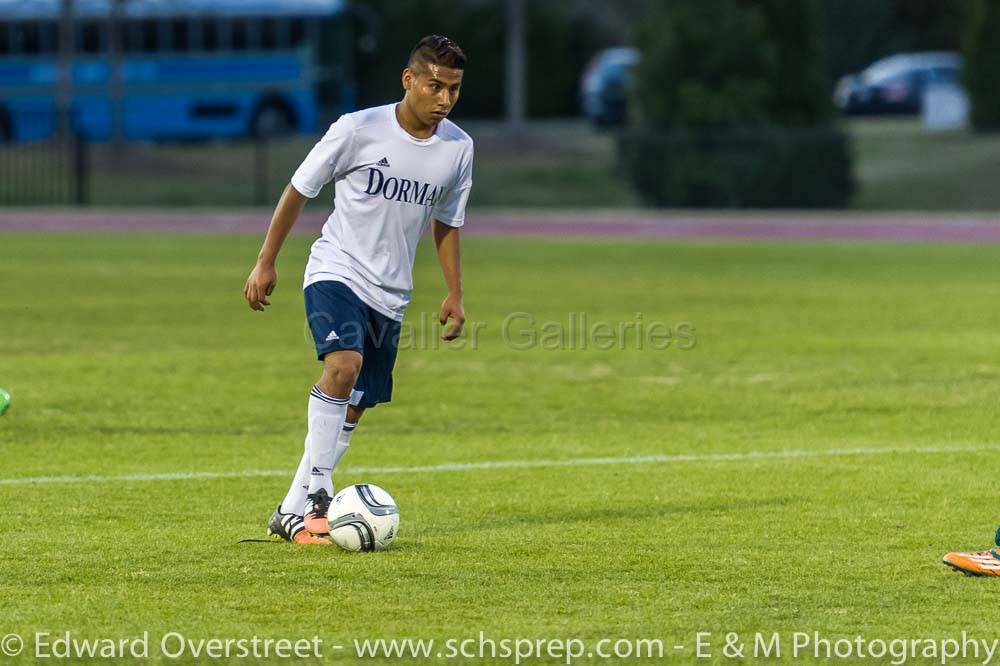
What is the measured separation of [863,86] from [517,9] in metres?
14.0

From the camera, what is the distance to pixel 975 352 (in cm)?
1484

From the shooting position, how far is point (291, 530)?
742 centimetres

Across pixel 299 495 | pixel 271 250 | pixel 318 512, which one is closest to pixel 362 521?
pixel 318 512

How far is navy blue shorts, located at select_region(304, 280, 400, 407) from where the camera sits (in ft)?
24.4

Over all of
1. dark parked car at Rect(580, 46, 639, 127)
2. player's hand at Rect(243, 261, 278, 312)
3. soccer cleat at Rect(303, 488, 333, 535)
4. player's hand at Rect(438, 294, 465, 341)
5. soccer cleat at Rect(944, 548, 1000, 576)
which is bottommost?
dark parked car at Rect(580, 46, 639, 127)

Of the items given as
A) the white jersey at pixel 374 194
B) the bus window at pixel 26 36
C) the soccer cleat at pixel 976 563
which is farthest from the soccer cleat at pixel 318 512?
the bus window at pixel 26 36

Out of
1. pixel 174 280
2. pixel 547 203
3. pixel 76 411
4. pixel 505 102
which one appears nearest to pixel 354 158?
pixel 76 411

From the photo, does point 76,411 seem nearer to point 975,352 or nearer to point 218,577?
point 218,577

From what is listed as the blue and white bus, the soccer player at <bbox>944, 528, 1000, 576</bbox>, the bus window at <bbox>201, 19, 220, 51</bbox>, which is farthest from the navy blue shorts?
the bus window at <bbox>201, 19, 220, 51</bbox>

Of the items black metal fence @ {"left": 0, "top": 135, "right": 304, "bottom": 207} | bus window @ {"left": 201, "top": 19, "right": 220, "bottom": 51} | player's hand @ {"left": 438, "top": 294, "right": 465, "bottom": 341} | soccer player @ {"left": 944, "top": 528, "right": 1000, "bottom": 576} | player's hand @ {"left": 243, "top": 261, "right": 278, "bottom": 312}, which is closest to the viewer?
soccer player @ {"left": 944, "top": 528, "right": 1000, "bottom": 576}

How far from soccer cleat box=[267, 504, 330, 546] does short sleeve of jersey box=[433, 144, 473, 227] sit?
4.77 ft

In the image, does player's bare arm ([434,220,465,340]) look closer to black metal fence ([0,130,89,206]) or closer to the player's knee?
the player's knee

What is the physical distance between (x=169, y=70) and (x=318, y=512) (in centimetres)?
3937

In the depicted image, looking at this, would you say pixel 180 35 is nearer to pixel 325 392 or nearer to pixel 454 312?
pixel 454 312
